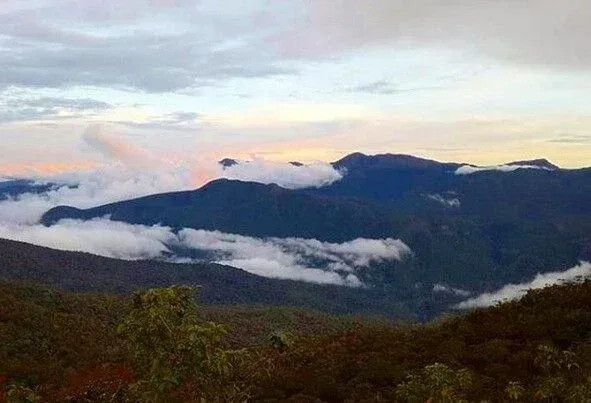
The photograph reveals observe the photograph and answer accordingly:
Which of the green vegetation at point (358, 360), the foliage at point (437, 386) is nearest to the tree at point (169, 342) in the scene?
the green vegetation at point (358, 360)

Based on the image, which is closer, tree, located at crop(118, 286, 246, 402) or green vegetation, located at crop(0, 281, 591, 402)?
tree, located at crop(118, 286, 246, 402)

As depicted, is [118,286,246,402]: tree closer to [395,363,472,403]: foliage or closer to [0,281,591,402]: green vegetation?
A: [0,281,591,402]: green vegetation

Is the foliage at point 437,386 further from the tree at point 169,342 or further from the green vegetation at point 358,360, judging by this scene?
the tree at point 169,342

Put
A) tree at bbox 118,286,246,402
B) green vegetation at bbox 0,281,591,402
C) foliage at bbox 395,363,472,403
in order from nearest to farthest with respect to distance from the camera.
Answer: tree at bbox 118,286,246,402
green vegetation at bbox 0,281,591,402
foliage at bbox 395,363,472,403

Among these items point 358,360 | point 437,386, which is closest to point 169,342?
point 437,386

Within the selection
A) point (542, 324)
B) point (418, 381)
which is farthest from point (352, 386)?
point (542, 324)

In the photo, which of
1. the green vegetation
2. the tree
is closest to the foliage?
the green vegetation
